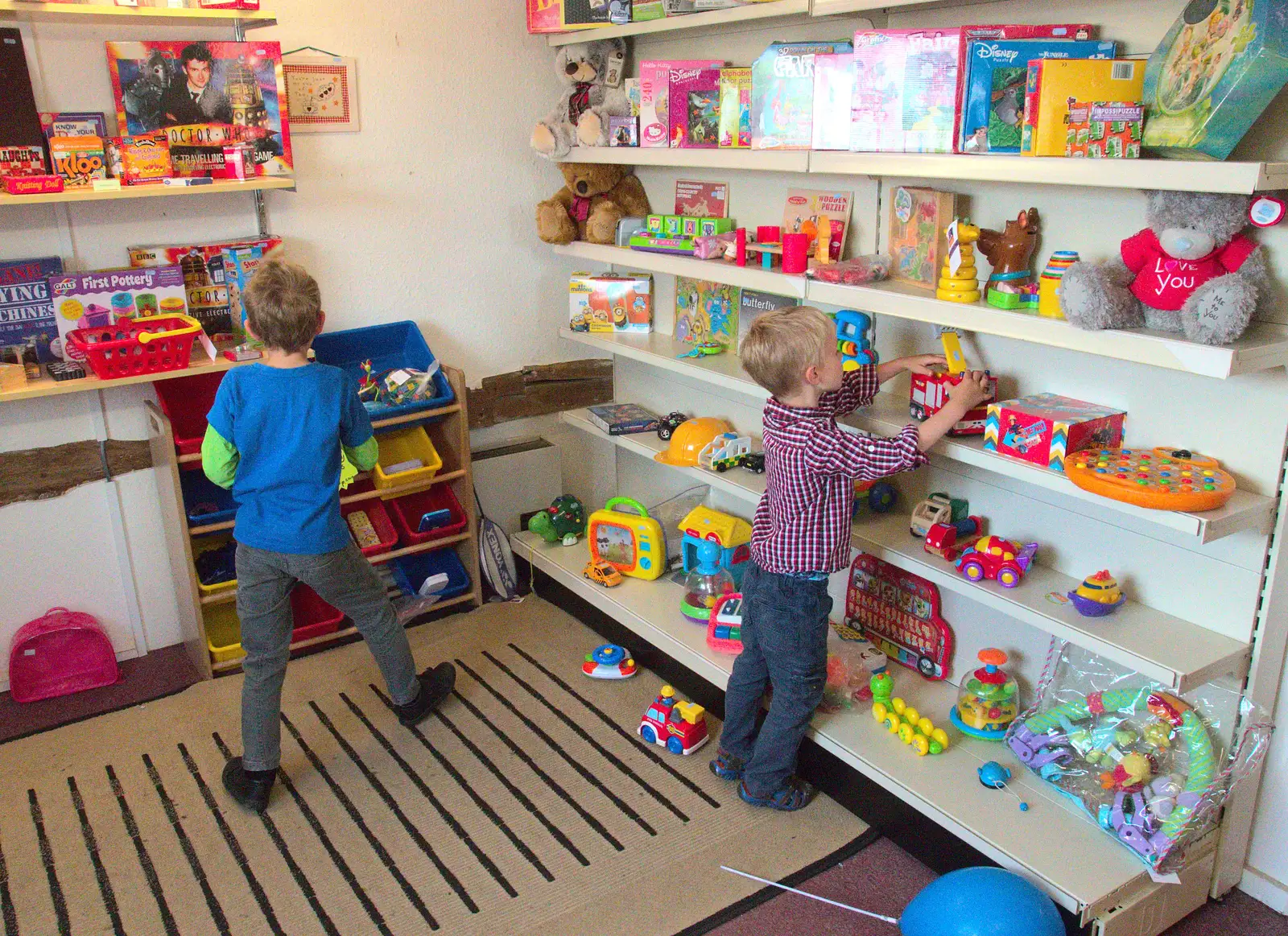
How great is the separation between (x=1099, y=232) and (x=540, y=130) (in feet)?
5.87

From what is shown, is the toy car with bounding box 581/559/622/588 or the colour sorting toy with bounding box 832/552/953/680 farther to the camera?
the toy car with bounding box 581/559/622/588

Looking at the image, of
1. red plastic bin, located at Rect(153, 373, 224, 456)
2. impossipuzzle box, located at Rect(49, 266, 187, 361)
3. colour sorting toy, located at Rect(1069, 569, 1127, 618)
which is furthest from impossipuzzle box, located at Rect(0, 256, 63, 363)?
colour sorting toy, located at Rect(1069, 569, 1127, 618)

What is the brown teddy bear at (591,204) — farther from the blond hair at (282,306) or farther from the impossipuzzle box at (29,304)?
the impossipuzzle box at (29,304)

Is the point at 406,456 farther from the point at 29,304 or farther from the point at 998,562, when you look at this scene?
the point at 998,562

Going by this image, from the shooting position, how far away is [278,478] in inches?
96.1

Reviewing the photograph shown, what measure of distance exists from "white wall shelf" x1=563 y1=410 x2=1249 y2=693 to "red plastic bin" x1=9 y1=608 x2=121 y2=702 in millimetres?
2238

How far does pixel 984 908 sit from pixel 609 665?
4.63ft

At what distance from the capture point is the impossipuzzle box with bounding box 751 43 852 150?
2.50m

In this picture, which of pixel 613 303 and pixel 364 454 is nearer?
pixel 364 454

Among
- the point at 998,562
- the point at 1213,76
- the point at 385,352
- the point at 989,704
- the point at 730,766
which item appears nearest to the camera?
the point at 1213,76

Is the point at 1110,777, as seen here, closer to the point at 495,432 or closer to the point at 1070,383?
the point at 1070,383

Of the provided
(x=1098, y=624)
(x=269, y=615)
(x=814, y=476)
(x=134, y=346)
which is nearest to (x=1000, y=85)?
(x=814, y=476)

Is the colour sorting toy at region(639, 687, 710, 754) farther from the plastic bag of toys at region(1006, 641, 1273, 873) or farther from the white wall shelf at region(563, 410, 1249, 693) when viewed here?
the plastic bag of toys at region(1006, 641, 1273, 873)

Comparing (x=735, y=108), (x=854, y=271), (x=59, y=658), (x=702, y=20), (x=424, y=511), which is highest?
(x=702, y=20)
